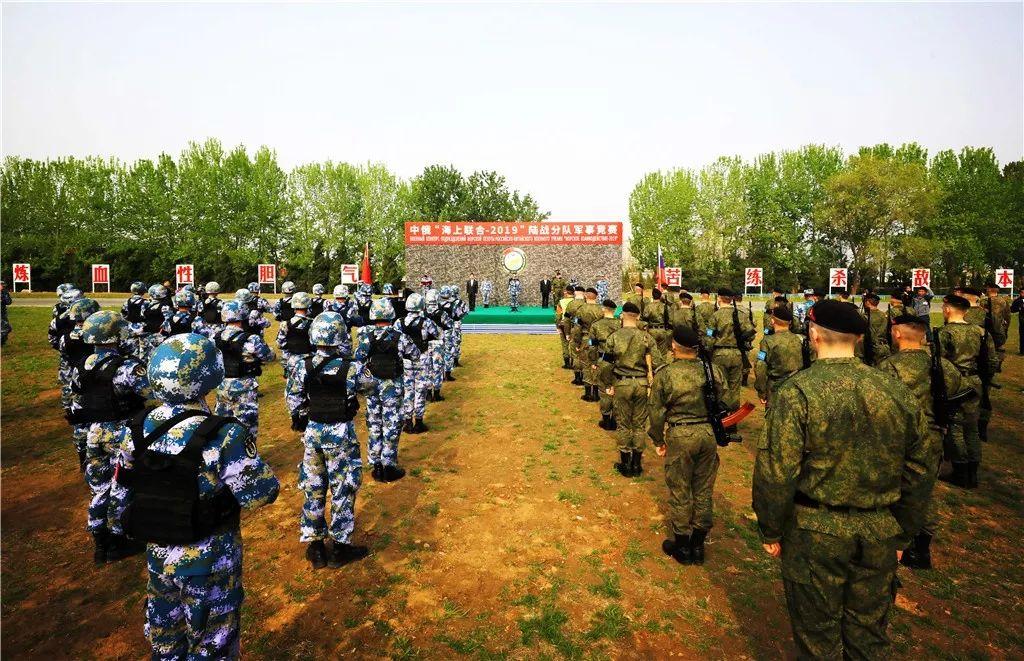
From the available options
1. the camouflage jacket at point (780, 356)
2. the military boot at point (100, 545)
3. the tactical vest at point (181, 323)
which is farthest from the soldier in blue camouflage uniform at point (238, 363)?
the camouflage jacket at point (780, 356)

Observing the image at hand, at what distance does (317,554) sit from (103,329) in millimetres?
3439

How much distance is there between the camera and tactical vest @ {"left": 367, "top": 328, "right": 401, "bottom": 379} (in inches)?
286

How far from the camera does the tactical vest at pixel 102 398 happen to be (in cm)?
515

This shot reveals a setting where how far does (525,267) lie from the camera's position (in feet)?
111

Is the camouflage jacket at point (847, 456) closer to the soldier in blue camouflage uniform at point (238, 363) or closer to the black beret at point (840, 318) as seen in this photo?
the black beret at point (840, 318)

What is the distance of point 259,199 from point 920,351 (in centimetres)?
5344

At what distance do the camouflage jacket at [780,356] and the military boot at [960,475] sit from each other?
2338mm

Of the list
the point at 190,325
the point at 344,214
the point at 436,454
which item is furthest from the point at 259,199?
the point at 436,454

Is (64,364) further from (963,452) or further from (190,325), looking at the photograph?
(963,452)

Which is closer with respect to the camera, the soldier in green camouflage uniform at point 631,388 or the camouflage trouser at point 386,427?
the camouflage trouser at point 386,427

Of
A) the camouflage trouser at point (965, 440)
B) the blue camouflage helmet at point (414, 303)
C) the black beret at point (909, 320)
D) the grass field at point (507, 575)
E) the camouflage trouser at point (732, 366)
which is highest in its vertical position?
the blue camouflage helmet at point (414, 303)

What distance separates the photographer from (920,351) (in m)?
5.55

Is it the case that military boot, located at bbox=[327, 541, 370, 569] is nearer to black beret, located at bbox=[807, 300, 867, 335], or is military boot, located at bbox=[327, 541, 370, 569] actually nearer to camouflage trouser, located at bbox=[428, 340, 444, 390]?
black beret, located at bbox=[807, 300, 867, 335]

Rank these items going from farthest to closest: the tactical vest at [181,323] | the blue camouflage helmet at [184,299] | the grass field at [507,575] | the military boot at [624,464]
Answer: the blue camouflage helmet at [184,299]
the tactical vest at [181,323]
the military boot at [624,464]
the grass field at [507,575]
